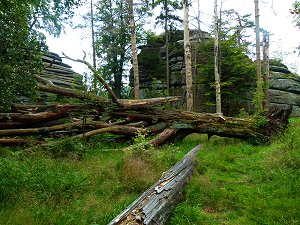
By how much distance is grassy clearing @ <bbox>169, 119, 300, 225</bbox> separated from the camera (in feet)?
16.8

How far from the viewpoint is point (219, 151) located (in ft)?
34.4

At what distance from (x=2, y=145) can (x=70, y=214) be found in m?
6.61

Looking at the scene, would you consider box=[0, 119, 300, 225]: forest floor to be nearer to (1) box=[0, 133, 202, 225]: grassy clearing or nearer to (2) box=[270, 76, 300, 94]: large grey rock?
(1) box=[0, 133, 202, 225]: grassy clearing

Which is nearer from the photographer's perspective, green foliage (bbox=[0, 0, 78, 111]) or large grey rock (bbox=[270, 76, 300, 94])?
green foliage (bbox=[0, 0, 78, 111])

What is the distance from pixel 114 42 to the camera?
26.3m

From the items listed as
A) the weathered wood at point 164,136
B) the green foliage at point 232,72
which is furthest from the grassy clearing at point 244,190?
the green foliage at point 232,72

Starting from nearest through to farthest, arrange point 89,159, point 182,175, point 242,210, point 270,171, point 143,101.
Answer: point 242,210 < point 182,175 < point 270,171 < point 89,159 < point 143,101

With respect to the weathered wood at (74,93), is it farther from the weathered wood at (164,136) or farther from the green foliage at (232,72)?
the green foliage at (232,72)

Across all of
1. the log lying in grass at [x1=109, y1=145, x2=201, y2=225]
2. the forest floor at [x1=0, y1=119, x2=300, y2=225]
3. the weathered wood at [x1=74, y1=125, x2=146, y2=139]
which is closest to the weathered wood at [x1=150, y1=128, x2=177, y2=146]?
the weathered wood at [x1=74, y1=125, x2=146, y2=139]

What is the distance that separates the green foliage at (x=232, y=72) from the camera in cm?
2398

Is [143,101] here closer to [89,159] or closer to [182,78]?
[89,159]

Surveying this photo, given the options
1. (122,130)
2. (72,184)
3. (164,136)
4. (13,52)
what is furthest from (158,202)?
(122,130)

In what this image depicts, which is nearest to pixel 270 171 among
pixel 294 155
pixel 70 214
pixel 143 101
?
pixel 294 155

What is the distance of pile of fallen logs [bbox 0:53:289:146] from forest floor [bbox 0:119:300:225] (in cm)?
181
